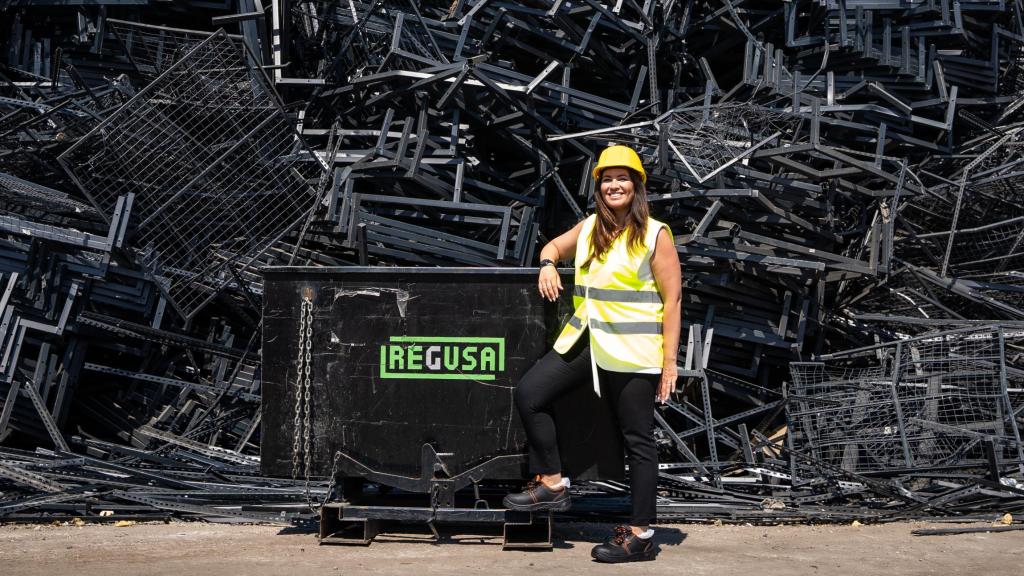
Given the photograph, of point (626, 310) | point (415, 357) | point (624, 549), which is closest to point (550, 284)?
point (626, 310)

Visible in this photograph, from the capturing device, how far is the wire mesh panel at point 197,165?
23.5 feet

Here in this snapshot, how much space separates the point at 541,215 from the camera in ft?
27.3

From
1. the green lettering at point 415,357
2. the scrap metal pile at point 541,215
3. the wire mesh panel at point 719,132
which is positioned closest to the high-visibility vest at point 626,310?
the green lettering at point 415,357

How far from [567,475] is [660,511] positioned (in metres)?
1.07

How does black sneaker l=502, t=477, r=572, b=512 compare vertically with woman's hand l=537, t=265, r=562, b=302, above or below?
below

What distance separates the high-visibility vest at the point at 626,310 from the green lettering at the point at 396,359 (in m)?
0.92

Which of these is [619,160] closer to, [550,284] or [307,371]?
[550,284]

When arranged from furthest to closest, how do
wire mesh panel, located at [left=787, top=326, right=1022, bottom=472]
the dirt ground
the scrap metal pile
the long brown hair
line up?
the scrap metal pile < wire mesh panel, located at [left=787, top=326, right=1022, bottom=472] < the long brown hair < the dirt ground

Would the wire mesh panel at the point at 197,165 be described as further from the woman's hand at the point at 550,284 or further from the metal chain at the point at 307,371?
the woman's hand at the point at 550,284

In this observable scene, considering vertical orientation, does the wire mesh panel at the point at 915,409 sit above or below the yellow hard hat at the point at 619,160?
below

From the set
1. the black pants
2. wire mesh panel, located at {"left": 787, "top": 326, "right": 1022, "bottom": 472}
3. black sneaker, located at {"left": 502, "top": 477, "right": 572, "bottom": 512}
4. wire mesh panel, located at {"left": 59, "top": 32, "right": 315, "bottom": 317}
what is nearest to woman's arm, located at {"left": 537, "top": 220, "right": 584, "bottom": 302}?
the black pants

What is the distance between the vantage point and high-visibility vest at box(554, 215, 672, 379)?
4750 mm

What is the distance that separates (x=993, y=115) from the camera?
920cm

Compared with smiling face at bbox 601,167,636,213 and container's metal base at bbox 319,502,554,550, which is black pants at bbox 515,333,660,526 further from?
smiling face at bbox 601,167,636,213
